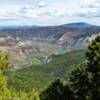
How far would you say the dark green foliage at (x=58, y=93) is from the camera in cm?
5682

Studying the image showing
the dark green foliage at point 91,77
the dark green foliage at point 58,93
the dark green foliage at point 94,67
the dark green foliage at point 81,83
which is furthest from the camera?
the dark green foliage at point 58,93

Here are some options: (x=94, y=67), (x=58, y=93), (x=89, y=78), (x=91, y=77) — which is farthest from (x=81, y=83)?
(x=58, y=93)

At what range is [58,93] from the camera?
5991 cm

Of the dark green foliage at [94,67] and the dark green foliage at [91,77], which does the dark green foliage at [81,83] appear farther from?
the dark green foliage at [94,67]

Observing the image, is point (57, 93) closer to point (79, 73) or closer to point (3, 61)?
point (79, 73)

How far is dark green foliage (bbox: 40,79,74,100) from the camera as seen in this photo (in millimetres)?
56822

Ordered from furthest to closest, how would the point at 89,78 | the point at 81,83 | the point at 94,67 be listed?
the point at 81,83
the point at 89,78
the point at 94,67

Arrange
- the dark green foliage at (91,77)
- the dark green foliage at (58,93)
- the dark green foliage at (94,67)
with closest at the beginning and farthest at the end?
the dark green foliage at (94,67), the dark green foliage at (91,77), the dark green foliage at (58,93)

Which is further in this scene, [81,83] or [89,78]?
[81,83]

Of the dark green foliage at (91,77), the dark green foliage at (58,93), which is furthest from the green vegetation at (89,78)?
the dark green foliage at (58,93)

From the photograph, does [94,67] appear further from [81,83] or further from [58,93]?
[58,93]

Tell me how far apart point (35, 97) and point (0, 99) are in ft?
43.2

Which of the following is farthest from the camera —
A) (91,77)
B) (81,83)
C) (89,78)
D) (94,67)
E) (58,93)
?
(58,93)

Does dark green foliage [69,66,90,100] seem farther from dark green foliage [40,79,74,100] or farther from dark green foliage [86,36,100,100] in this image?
dark green foliage [40,79,74,100]
